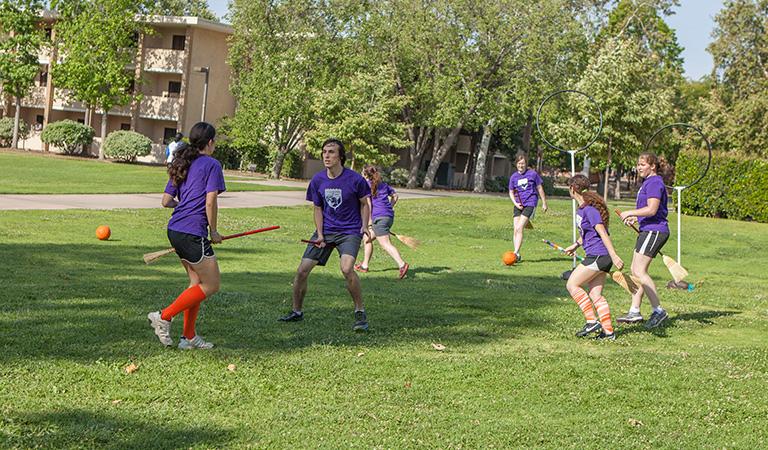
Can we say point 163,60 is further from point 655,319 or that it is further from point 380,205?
point 655,319

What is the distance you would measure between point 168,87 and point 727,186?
1396 inches

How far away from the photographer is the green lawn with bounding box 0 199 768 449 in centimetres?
598

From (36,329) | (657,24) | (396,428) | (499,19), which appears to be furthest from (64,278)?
(657,24)

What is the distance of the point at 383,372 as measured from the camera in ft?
24.7

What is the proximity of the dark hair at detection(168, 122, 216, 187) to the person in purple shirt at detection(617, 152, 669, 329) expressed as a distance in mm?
4884

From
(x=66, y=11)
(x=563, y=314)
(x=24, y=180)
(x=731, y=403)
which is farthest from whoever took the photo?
(x=66, y=11)

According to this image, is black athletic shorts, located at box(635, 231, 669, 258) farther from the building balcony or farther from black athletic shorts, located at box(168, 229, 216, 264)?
the building balcony

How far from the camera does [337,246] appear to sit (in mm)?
9703

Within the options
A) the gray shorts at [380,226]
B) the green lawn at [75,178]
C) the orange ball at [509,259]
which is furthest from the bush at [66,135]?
the gray shorts at [380,226]

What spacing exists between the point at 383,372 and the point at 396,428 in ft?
4.78

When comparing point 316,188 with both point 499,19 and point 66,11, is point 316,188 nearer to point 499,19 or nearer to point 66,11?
point 499,19

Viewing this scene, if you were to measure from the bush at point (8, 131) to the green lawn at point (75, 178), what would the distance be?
27.4ft

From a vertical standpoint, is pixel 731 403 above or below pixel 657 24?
below

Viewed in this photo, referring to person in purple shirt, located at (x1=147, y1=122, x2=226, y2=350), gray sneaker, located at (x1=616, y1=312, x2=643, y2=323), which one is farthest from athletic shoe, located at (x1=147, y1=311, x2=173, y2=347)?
gray sneaker, located at (x1=616, y1=312, x2=643, y2=323)
